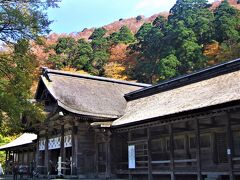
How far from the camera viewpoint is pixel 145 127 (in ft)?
66.1

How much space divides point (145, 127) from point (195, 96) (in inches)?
132

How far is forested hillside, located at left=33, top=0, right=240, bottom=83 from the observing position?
158 feet

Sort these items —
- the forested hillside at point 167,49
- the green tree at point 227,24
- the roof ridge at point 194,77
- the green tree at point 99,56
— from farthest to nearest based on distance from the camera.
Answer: the green tree at point 99,56
the forested hillside at point 167,49
the green tree at point 227,24
the roof ridge at point 194,77

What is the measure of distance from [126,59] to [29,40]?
42.3 metres

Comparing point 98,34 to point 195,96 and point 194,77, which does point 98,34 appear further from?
point 195,96

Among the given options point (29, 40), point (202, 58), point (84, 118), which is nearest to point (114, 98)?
point (84, 118)

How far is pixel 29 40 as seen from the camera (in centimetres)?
1702

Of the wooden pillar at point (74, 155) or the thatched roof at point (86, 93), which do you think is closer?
the wooden pillar at point (74, 155)

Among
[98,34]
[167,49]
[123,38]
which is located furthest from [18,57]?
[98,34]

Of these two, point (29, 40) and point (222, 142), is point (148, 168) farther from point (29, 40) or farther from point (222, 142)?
point (29, 40)

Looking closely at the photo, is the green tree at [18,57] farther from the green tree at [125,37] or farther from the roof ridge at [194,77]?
the green tree at [125,37]

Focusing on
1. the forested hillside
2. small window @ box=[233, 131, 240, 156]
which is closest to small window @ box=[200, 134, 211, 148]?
small window @ box=[233, 131, 240, 156]

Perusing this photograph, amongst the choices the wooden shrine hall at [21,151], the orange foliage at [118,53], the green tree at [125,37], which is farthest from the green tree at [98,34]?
the wooden shrine hall at [21,151]

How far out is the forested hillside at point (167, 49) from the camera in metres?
48.3
